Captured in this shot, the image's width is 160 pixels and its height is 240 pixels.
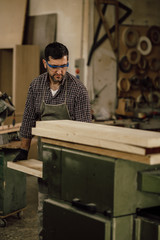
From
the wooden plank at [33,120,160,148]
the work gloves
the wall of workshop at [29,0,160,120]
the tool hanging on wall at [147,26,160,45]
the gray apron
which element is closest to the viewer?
the wooden plank at [33,120,160,148]

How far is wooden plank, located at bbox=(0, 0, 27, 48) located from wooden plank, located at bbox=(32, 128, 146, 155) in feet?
14.8

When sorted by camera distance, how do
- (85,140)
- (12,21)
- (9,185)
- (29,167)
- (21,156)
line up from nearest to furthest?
(85,140), (29,167), (21,156), (9,185), (12,21)

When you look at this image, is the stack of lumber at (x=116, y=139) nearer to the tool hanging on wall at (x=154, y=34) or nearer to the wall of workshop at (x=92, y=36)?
the wall of workshop at (x=92, y=36)

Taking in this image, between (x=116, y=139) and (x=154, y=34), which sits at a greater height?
(x=154, y=34)

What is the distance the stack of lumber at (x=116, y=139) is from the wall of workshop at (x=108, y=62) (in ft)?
12.6

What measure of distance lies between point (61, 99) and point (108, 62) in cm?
338

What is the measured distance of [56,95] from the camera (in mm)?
2838

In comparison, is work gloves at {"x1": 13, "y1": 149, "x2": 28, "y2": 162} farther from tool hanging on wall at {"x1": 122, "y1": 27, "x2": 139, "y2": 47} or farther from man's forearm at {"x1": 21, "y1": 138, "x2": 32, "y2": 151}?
tool hanging on wall at {"x1": 122, "y1": 27, "x2": 139, "y2": 47}

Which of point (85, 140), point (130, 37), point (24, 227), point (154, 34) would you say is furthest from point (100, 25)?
point (85, 140)

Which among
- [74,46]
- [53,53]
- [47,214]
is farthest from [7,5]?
[47,214]

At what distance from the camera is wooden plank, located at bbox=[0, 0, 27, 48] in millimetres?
6352

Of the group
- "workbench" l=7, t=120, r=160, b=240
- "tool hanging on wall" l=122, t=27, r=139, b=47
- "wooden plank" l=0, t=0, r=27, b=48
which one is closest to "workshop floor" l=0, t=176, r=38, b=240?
"workbench" l=7, t=120, r=160, b=240

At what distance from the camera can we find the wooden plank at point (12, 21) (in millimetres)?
6352

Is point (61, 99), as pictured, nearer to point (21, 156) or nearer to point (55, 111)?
point (55, 111)
